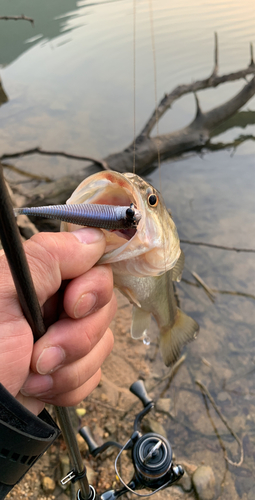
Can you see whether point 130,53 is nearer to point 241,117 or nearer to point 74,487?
point 241,117

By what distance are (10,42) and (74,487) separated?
18.6 m

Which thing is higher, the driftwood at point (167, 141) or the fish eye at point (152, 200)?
the fish eye at point (152, 200)

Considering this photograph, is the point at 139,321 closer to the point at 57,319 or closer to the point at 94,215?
the point at 57,319

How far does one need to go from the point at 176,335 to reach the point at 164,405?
1291mm

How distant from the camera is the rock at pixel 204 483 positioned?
260 cm

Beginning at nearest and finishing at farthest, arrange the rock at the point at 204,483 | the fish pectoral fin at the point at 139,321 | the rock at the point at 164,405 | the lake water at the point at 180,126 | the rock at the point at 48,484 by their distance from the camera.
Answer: the fish pectoral fin at the point at 139,321 → the rock at the point at 48,484 → the rock at the point at 204,483 → the rock at the point at 164,405 → the lake water at the point at 180,126

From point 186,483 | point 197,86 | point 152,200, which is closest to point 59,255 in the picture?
point 152,200

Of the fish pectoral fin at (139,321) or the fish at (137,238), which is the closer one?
the fish at (137,238)

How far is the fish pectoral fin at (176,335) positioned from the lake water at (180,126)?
1.24m

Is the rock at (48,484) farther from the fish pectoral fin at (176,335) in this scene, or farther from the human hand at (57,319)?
the human hand at (57,319)

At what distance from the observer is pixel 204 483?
2.65 m

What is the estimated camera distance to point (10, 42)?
15.6 metres

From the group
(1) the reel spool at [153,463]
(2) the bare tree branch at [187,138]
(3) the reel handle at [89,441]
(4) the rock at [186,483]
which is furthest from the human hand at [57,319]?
(2) the bare tree branch at [187,138]

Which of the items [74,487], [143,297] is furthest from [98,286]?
[74,487]
